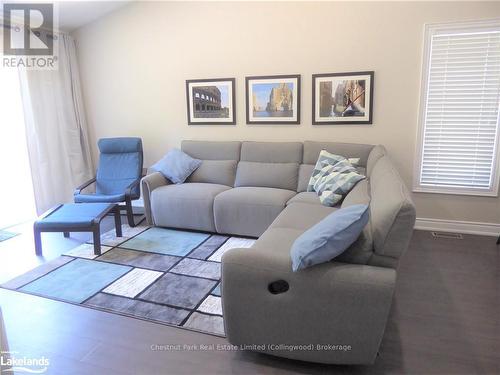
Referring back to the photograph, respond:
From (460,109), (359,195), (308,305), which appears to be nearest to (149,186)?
(359,195)

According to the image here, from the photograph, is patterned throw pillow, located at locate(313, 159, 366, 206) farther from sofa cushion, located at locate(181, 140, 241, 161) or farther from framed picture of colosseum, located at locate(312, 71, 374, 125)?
sofa cushion, located at locate(181, 140, 241, 161)

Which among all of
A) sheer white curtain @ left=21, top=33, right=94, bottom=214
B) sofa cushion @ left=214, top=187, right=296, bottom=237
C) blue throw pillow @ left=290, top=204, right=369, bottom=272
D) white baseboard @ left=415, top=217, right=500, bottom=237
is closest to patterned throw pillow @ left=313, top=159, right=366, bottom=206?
sofa cushion @ left=214, top=187, right=296, bottom=237

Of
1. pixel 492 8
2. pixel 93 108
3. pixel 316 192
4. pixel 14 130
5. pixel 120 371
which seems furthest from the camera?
pixel 93 108

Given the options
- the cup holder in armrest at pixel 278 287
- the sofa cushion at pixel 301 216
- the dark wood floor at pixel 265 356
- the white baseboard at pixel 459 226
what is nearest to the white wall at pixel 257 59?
the white baseboard at pixel 459 226

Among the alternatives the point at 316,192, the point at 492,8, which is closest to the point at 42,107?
the point at 316,192

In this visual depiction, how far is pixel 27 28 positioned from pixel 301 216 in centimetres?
396

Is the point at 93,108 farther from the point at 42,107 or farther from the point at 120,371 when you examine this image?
the point at 120,371

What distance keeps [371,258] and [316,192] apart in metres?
1.77

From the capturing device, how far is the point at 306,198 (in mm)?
3223

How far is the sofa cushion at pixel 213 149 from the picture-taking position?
403 centimetres

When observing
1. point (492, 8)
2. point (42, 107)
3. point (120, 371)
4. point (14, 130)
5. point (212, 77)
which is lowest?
point (120, 371)

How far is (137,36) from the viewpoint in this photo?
14.4 feet

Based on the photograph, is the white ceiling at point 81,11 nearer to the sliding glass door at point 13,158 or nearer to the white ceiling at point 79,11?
the white ceiling at point 79,11

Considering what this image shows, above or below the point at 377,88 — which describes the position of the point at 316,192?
below
